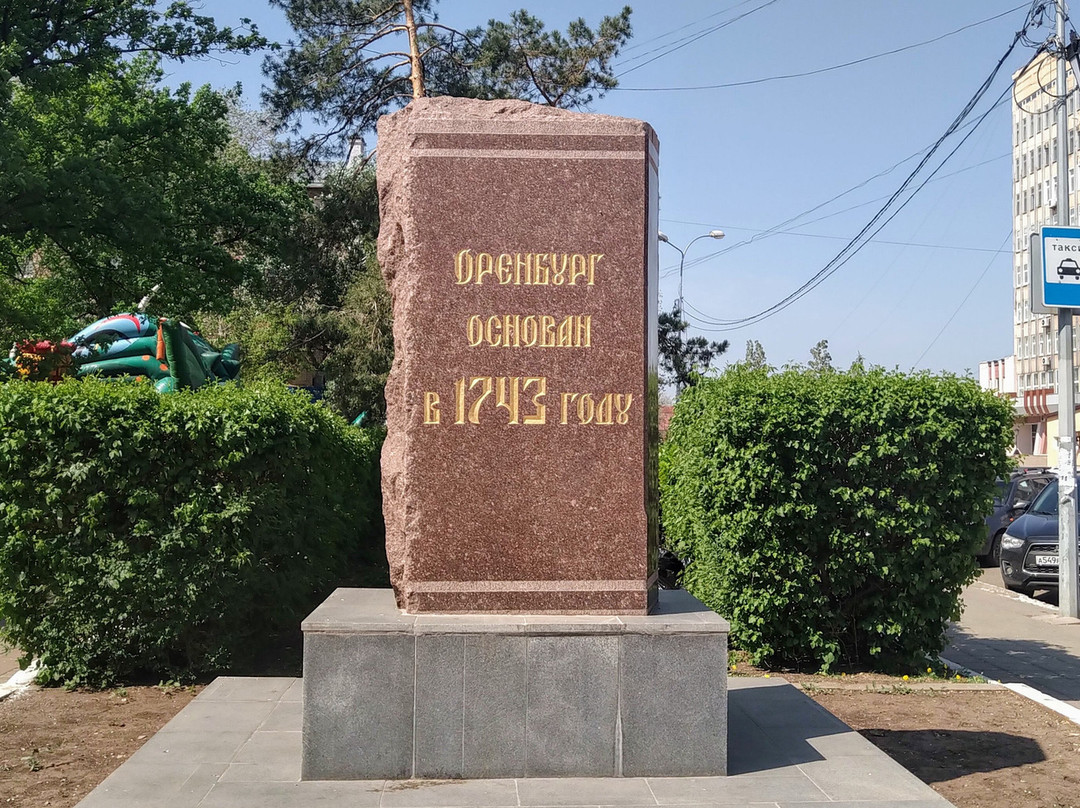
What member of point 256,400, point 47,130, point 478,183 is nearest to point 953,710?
point 478,183

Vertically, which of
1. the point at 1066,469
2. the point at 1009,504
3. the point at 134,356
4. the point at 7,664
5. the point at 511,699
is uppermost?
the point at 134,356

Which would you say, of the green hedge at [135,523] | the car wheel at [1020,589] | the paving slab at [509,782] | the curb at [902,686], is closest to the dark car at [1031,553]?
Answer: the car wheel at [1020,589]

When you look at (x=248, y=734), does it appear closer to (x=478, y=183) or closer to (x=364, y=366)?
(x=478, y=183)

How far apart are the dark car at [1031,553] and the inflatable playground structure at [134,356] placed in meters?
10.3

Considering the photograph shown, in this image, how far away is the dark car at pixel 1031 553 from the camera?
45.6 feet

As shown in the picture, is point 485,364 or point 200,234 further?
point 200,234

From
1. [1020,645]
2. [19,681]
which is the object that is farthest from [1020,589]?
[19,681]

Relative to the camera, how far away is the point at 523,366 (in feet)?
17.0

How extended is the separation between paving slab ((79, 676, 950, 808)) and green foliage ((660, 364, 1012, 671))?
2610mm

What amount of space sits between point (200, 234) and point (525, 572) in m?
21.5

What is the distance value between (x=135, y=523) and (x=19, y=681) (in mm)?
1680

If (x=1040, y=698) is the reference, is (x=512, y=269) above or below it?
above

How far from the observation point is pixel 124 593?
7969 mm

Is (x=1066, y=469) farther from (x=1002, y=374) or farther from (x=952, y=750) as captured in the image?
(x=1002, y=374)
